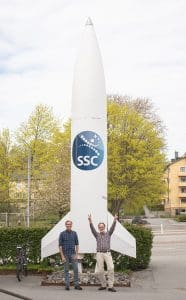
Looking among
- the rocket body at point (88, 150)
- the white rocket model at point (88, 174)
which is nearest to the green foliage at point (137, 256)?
the white rocket model at point (88, 174)

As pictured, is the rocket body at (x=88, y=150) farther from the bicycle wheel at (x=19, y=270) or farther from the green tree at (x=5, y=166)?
the green tree at (x=5, y=166)

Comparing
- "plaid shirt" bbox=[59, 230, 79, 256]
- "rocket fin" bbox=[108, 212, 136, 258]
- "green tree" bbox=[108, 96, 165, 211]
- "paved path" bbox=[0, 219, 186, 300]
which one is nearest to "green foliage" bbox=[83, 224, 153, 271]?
"paved path" bbox=[0, 219, 186, 300]

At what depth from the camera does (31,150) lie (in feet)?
136

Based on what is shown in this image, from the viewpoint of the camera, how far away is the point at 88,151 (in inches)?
617

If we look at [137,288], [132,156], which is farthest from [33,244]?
[132,156]

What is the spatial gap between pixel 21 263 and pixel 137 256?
12.7 feet

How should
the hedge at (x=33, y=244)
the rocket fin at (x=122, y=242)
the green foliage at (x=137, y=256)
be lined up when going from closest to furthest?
1. the rocket fin at (x=122, y=242)
2. the green foliage at (x=137, y=256)
3. the hedge at (x=33, y=244)

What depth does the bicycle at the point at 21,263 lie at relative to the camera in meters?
15.0

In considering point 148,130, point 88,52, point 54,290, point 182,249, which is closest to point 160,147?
point 148,130

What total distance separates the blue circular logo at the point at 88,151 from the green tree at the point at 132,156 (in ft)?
74.4

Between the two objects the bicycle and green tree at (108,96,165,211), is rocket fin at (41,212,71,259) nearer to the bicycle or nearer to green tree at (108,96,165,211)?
the bicycle

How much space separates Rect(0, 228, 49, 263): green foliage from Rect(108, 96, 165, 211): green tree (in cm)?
2184

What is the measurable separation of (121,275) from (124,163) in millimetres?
24154

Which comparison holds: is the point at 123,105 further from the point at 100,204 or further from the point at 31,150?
the point at 100,204
